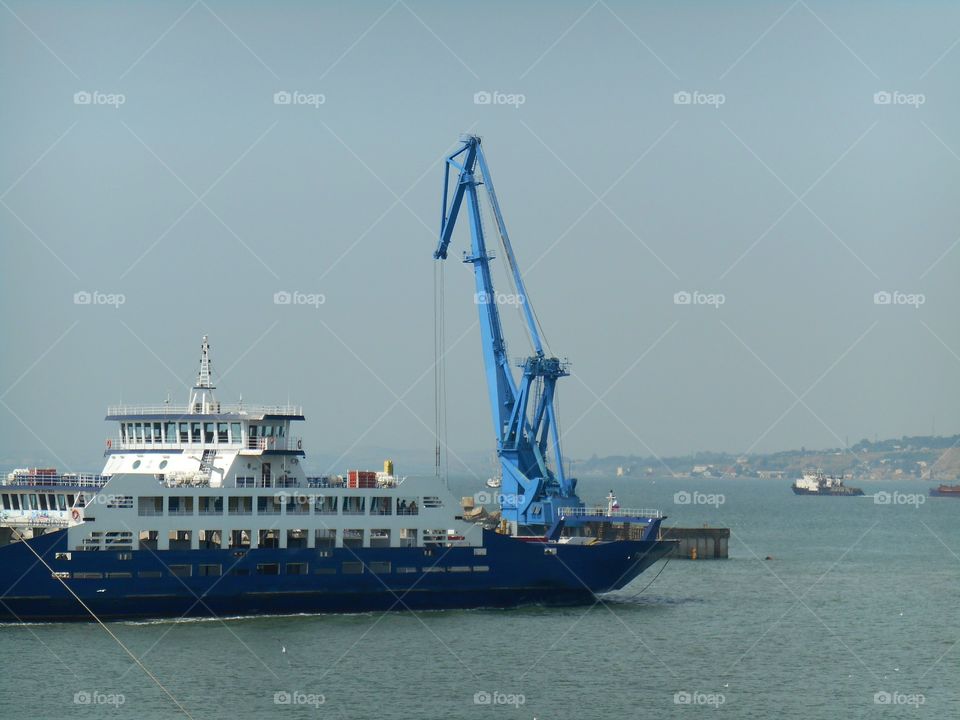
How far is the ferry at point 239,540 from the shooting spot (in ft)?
135

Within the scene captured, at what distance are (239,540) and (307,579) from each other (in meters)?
2.31

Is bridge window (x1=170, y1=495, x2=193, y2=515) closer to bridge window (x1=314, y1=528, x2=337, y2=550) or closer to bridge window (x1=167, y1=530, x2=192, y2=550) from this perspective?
bridge window (x1=167, y1=530, x2=192, y2=550)

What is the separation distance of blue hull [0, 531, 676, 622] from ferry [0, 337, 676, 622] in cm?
4

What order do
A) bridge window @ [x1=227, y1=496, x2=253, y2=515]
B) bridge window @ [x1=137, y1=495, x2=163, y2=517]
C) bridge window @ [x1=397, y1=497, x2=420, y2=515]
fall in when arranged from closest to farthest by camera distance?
bridge window @ [x1=137, y1=495, x2=163, y2=517], bridge window @ [x1=227, y1=496, x2=253, y2=515], bridge window @ [x1=397, y1=497, x2=420, y2=515]

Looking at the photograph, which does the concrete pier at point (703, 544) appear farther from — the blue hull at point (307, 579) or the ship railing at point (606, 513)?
the blue hull at point (307, 579)

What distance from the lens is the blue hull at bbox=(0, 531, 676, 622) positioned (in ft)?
134

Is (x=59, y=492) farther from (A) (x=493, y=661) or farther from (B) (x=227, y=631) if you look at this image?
(A) (x=493, y=661)

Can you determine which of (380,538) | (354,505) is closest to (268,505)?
(354,505)

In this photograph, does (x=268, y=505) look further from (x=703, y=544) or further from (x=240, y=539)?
(x=703, y=544)

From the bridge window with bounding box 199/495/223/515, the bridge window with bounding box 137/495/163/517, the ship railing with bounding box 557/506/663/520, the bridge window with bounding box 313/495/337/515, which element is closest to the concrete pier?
the ship railing with bounding box 557/506/663/520

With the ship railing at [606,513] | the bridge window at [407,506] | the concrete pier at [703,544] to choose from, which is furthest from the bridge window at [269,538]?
the concrete pier at [703,544]

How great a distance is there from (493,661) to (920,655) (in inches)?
485

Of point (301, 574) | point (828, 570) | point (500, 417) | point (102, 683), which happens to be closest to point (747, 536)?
point (828, 570)

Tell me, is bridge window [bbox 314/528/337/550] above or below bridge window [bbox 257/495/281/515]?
below
